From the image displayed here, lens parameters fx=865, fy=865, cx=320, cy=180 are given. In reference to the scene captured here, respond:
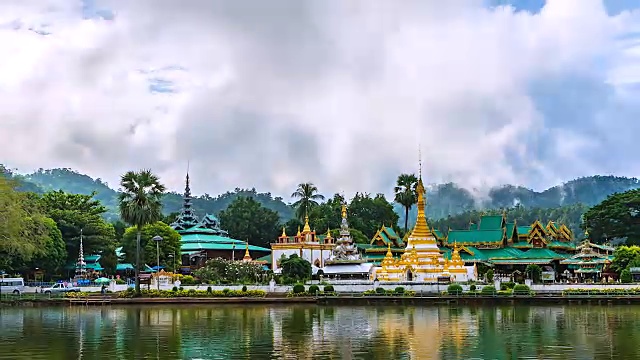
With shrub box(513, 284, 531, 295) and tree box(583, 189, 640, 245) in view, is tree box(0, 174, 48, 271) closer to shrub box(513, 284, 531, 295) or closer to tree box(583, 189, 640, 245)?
shrub box(513, 284, 531, 295)

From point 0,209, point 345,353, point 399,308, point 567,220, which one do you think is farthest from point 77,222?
point 567,220

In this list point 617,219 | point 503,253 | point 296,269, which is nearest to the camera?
point 296,269

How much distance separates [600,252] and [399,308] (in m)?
23.7

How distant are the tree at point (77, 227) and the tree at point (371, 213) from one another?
2771cm

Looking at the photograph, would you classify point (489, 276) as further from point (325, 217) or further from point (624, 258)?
point (325, 217)

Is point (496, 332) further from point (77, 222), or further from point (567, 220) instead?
point (567, 220)

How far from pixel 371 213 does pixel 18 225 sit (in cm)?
4785

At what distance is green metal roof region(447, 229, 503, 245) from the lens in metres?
67.4

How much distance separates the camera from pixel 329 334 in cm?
2997

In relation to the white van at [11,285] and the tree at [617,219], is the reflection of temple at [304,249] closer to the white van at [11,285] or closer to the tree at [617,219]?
the white van at [11,285]

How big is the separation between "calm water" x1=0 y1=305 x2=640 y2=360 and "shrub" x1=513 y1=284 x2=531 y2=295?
13.9 ft

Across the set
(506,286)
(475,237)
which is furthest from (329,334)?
(475,237)

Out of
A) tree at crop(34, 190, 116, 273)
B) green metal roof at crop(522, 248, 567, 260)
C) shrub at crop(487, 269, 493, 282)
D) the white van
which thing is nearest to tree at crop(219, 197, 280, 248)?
tree at crop(34, 190, 116, 273)

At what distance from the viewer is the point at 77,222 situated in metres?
66.3
